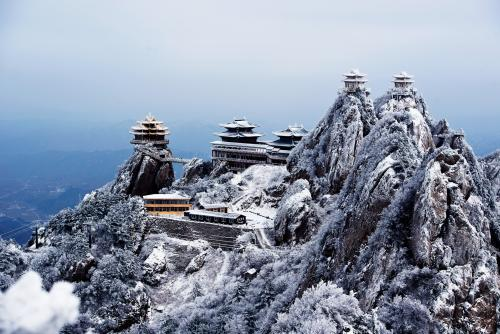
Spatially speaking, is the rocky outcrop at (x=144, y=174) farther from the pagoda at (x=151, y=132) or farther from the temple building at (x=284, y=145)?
the temple building at (x=284, y=145)

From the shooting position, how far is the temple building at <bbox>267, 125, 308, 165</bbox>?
300ft

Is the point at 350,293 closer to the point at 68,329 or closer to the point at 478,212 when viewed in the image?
the point at 478,212

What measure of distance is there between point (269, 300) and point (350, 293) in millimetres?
16454

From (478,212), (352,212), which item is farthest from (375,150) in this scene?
(478,212)

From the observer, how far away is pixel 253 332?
179ft

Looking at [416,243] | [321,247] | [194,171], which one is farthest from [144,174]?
[416,243]

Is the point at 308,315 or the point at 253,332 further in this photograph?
the point at 253,332

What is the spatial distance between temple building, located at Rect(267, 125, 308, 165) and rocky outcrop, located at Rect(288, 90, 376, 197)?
6.37 m

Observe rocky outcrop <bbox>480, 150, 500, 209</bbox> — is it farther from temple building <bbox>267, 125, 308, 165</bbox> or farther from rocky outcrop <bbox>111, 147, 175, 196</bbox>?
rocky outcrop <bbox>111, 147, 175, 196</bbox>

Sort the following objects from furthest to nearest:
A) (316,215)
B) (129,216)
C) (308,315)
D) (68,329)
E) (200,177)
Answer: (200,177) < (129,216) < (316,215) < (68,329) < (308,315)

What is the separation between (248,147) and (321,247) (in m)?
44.6

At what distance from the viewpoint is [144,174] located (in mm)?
94125

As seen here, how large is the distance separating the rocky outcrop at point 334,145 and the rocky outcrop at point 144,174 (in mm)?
18755

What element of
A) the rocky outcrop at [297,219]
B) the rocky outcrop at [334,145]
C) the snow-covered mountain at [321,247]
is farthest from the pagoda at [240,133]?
the rocky outcrop at [297,219]
